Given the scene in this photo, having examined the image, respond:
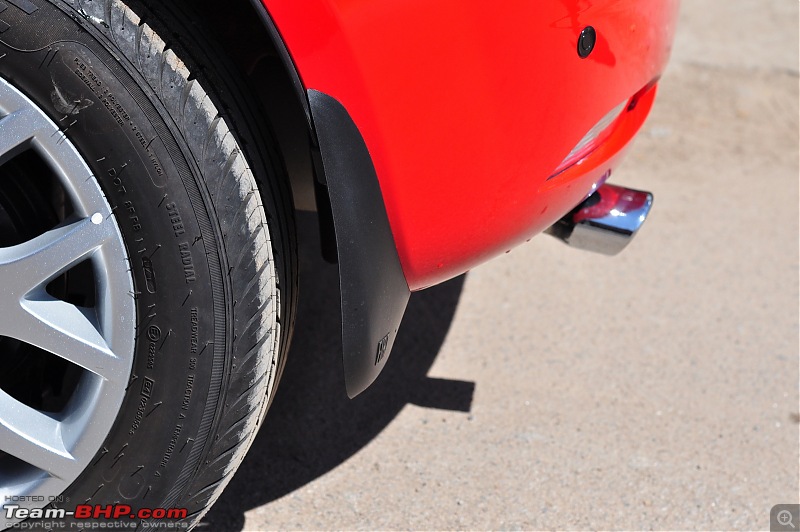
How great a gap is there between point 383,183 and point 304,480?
95 centimetres

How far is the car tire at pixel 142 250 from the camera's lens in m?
1.41

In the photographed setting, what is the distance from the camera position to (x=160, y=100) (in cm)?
143

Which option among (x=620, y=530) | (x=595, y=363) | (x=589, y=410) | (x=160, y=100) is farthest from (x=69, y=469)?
(x=595, y=363)

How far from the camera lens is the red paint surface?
4.64 ft

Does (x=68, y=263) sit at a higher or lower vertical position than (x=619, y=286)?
higher

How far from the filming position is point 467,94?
1.51 metres

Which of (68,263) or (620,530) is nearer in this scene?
(68,263)

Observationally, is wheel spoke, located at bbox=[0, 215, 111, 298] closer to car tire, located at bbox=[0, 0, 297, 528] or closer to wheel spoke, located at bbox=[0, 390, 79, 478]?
car tire, located at bbox=[0, 0, 297, 528]

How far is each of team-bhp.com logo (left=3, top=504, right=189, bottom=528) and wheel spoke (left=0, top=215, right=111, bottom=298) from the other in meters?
0.47

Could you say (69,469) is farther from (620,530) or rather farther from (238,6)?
(620,530)

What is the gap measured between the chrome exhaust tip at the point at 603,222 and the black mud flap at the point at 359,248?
58cm

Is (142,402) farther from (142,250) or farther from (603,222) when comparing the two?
(603,222)

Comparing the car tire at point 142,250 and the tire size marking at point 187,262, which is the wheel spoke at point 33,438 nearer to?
the car tire at point 142,250

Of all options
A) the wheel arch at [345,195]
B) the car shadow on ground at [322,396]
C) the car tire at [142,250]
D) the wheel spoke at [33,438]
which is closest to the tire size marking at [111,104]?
the car tire at [142,250]
